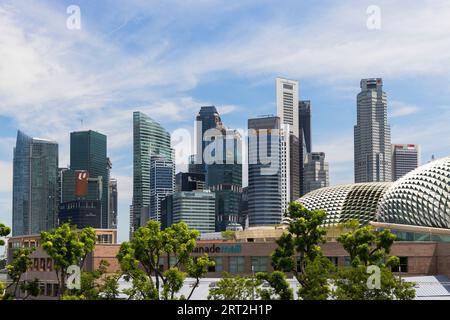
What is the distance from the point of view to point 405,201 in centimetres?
12162

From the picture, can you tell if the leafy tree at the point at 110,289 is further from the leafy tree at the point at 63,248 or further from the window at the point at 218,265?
the window at the point at 218,265

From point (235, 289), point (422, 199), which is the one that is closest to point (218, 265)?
point (235, 289)

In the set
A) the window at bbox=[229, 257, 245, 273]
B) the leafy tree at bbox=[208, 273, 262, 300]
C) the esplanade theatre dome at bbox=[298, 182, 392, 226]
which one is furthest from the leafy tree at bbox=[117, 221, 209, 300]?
the esplanade theatre dome at bbox=[298, 182, 392, 226]

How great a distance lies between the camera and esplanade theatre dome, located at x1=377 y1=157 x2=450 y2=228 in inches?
4488

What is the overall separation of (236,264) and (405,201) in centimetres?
3631

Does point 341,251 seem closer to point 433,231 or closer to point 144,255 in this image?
point 433,231

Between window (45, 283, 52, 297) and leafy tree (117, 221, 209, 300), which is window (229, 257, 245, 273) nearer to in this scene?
window (45, 283, 52, 297)

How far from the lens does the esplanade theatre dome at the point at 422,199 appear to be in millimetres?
114000

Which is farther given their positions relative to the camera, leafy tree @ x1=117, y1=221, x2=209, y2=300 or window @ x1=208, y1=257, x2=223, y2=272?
window @ x1=208, y1=257, x2=223, y2=272

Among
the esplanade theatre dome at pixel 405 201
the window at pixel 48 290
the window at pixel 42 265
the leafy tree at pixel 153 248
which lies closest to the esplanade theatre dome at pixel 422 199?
the esplanade theatre dome at pixel 405 201

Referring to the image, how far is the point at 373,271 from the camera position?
2440 inches

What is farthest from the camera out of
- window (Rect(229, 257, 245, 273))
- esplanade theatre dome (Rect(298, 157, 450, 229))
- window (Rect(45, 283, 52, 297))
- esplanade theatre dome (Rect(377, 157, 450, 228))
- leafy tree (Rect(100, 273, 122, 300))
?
esplanade theatre dome (Rect(298, 157, 450, 229))

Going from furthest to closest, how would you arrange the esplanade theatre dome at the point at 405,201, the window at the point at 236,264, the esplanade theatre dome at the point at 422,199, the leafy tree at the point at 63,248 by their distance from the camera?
the esplanade theatre dome at the point at 405,201, the esplanade theatre dome at the point at 422,199, the window at the point at 236,264, the leafy tree at the point at 63,248
